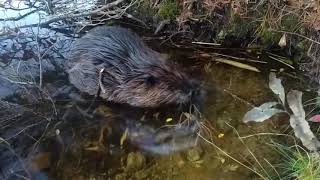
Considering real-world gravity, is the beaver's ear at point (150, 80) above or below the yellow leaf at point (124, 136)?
above

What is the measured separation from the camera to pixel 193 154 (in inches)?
138

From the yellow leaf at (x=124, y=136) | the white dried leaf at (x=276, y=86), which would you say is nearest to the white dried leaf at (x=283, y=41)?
the white dried leaf at (x=276, y=86)

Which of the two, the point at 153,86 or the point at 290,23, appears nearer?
the point at 153,86

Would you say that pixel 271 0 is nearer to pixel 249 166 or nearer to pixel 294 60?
pixel 294 60

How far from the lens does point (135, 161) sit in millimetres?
3445

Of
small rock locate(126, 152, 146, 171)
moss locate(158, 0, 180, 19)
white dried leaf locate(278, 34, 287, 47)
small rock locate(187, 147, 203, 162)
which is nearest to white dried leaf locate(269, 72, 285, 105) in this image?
white dried leaf locate(278, 34, 287, 47)

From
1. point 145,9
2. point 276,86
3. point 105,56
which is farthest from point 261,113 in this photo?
point 145,9

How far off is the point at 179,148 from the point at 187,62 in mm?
1184

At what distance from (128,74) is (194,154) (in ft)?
2.99

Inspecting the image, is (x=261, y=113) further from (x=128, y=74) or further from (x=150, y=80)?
(x=128, y=74)

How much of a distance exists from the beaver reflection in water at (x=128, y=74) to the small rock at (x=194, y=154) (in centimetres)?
50

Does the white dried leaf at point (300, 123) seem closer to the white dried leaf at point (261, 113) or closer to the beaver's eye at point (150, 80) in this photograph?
the white dried leaf at point (261, 113)

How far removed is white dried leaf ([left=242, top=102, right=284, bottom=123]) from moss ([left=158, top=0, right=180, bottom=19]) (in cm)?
145

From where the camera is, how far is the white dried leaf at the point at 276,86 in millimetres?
4043
